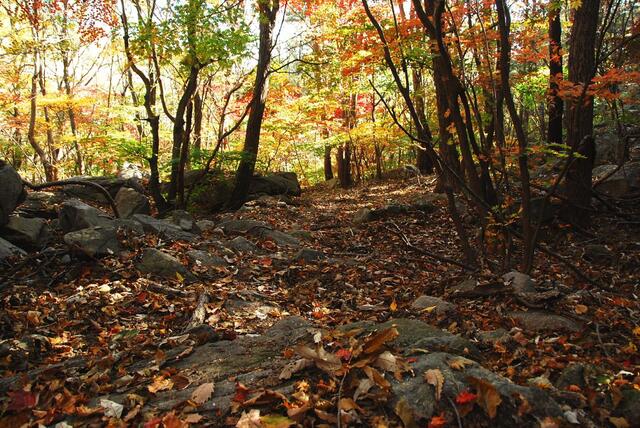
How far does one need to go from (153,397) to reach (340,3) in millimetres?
16705

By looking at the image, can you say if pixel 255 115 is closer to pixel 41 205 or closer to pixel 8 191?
pixel 41 205

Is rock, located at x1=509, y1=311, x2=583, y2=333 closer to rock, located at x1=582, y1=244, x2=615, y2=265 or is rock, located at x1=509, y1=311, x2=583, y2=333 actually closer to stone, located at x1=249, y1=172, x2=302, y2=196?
rock, located at x1=582, y1=244, x2=615, y2=265

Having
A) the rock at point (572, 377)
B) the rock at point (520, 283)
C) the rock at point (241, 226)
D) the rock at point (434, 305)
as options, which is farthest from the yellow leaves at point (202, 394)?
the rock at point (241, 226)

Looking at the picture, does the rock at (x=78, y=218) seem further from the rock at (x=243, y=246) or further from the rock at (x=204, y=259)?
the rock at (x=243, y=246)

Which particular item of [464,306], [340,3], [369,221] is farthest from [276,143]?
[464,306]

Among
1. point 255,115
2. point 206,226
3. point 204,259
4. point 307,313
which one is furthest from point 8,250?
point 255,115

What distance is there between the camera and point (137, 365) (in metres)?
2.93

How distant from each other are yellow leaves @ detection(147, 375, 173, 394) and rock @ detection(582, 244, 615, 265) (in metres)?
5.90

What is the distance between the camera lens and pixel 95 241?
5.05 meters

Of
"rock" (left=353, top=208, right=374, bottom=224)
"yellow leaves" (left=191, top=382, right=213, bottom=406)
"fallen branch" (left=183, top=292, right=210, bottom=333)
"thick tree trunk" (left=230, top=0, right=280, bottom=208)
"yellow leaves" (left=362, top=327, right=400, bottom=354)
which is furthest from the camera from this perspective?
"thick tree trunk" (left=230, top=0, right=280, bottom=208)

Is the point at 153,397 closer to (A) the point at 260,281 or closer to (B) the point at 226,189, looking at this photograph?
(A) the point at 260,281

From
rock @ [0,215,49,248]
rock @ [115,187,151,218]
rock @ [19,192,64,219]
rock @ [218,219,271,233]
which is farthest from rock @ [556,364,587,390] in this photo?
rock @ [115,187,151,218]

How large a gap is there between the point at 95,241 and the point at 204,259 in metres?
1.34

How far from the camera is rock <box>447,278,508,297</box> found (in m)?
4.10
